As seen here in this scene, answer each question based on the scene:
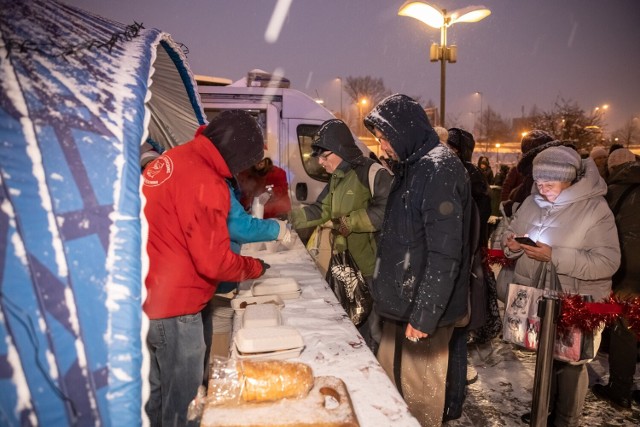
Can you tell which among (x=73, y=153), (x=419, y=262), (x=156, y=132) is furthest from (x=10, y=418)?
(x=156, y=132)

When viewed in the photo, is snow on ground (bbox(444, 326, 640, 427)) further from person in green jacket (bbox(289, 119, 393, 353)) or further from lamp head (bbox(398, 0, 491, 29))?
lamp head (bbox(398, 0, 491, 29))

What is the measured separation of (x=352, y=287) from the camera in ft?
12.3

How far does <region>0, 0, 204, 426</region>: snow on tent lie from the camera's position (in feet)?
4.72

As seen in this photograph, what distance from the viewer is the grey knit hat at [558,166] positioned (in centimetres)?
282

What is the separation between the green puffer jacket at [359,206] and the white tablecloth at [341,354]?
499mm

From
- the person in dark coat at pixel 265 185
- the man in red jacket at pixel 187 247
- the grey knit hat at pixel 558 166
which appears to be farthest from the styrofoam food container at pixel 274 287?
the person in dark coat at pixel 265 185

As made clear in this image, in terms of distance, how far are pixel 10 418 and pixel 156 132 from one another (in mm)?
3917


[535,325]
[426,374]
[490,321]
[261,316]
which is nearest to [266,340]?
[261,316]

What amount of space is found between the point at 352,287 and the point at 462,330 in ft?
3.09

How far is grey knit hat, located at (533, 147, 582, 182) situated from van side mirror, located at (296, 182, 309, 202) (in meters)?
4.61

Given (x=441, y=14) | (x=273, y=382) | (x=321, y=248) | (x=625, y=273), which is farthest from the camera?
(x=441, y=14)

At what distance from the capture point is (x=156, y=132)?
494 centimetres

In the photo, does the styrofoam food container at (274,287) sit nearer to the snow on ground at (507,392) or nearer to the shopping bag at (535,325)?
the shopping bag at (535,325)

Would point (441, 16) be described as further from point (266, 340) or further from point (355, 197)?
point (266, 340)
